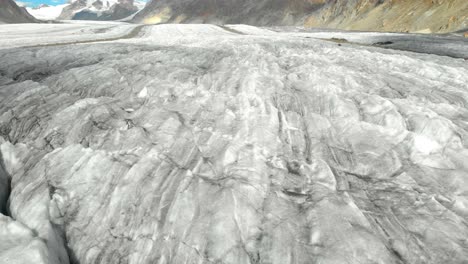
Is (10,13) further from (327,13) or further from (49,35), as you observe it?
(327,13)

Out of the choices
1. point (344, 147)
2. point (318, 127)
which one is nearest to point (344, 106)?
point (318, 127)

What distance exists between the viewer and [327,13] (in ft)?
256

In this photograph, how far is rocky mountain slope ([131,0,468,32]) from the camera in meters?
42.3

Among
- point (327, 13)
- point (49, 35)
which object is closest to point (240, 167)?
point (49, 35)

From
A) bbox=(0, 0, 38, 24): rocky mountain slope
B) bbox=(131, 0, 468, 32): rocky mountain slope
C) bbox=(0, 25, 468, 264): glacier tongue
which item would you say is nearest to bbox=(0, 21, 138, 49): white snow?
bbox=(0, 25, 468, 264): glacier tongue

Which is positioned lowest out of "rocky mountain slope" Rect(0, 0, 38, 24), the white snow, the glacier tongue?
"rocky mountain slope" Rect(0, 0, 38, 24)

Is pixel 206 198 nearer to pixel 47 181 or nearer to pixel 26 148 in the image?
pixel 47 181

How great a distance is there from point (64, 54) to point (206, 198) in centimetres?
1293

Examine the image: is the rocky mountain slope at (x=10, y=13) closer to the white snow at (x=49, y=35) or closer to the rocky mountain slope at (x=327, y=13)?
the rocky mountain slope at (x=327, y=13)

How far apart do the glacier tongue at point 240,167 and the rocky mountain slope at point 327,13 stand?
132 ft

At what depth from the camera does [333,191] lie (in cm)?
582

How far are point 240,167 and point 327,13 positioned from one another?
272 ft

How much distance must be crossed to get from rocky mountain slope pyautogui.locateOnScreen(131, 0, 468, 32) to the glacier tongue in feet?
132

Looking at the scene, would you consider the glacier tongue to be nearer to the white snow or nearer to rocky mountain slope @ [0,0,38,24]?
the white snow
